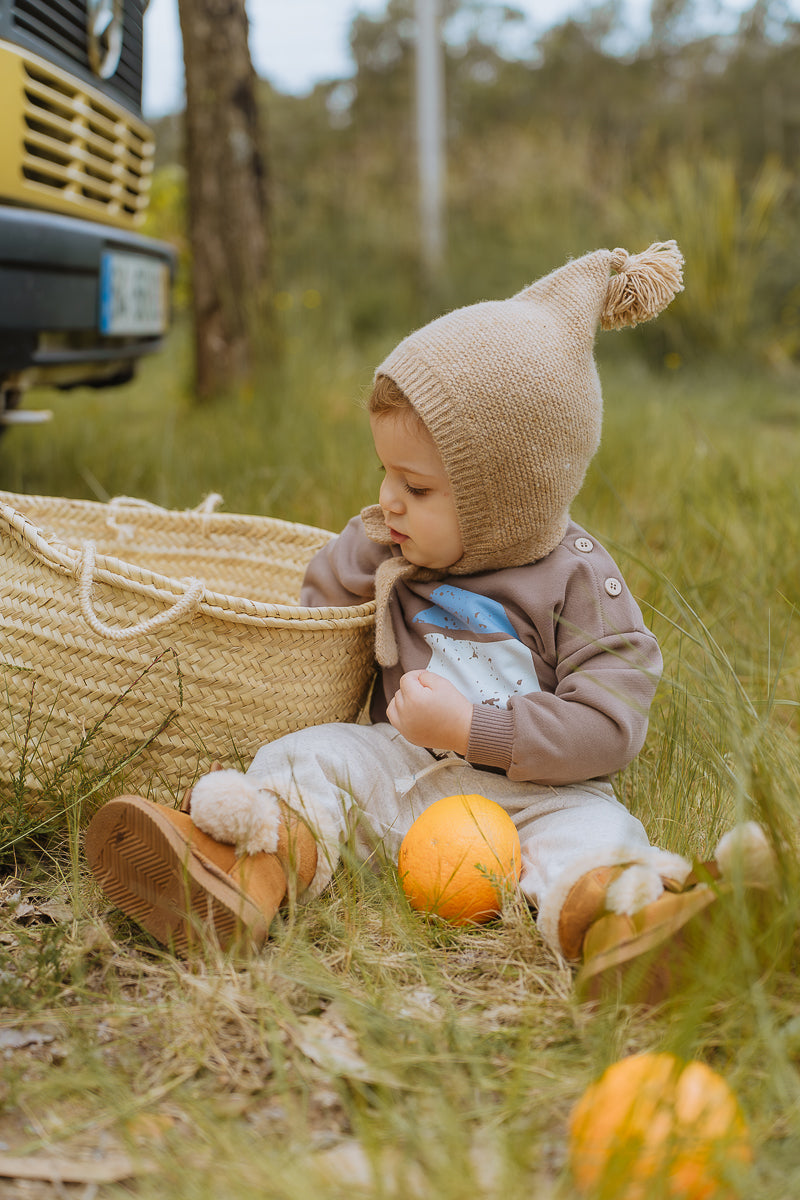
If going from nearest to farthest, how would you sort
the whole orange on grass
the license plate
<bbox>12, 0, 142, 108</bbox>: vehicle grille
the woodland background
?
the whole orange on grass < <bbox>12, 0, 142, 108</bbox>: vehicle grille < the license plate < the woodland background

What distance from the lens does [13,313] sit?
215cm

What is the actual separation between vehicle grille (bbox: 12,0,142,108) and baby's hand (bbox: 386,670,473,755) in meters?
1.81

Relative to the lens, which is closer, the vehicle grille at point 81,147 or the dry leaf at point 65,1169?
the dry leaf at point 65,1169

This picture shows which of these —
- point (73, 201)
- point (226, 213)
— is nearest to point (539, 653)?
point (73, 201)

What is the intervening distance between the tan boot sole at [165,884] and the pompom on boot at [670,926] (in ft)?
1.51

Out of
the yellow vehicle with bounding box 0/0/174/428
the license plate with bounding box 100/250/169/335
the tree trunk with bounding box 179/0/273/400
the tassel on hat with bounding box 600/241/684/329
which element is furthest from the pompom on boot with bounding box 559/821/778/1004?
the tree trunk with bounding box 179/0/273/400

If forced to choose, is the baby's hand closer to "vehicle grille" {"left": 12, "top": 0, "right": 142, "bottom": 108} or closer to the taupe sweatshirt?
the taupe sweatshirt

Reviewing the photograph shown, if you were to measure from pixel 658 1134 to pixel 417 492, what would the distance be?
105 centimetres

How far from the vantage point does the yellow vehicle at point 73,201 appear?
2.23 meters

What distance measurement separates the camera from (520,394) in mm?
1630

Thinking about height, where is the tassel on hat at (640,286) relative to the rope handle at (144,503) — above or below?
above

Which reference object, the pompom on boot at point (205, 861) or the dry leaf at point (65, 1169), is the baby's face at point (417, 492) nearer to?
the pompom on boot at point (205, 861)

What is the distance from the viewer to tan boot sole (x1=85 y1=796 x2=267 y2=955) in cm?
135

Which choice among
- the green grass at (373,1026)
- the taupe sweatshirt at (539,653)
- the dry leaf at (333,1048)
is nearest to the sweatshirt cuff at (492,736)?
the taupe sweatshirt at (539,653)
